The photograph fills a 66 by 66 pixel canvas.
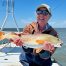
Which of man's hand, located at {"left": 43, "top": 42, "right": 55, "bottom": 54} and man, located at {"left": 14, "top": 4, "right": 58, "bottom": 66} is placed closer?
man's hand, located at {"left": 43, "top": 42, "right": 55, "bottom": 54}

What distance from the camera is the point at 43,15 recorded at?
4492mm

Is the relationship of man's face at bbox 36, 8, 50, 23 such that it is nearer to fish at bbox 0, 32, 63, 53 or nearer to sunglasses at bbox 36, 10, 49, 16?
sunglasses at bbox 36, 10, 49, 16

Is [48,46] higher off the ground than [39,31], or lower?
lower

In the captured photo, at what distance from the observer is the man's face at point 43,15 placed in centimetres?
448

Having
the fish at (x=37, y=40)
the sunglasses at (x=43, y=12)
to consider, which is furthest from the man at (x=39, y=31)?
the fish at (x=37, y=40)

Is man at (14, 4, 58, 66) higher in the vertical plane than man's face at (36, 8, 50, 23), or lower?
lower

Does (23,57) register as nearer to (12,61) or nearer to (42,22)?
(42,22)

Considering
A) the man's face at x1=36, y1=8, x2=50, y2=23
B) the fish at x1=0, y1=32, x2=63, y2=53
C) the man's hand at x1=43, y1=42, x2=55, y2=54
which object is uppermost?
the man's face at x1=36, y1=8, x2=50, y2=23

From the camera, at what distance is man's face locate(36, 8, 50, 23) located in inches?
177

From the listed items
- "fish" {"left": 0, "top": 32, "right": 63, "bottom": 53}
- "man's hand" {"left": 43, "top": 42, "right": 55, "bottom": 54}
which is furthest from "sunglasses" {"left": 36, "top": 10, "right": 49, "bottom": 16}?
"man's hand" {"left": 43, "top": 42, "right": 55, "bottom": 54}

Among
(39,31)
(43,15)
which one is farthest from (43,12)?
(39,31)

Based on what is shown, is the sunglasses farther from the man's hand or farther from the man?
the man's hand

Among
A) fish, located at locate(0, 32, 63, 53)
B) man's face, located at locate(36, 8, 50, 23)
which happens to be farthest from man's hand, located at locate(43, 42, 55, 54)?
man's face, located at locate(36, 8, 50, 23)

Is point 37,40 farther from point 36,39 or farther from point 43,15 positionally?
point 43,15
